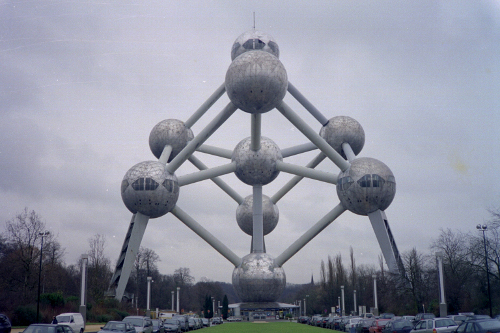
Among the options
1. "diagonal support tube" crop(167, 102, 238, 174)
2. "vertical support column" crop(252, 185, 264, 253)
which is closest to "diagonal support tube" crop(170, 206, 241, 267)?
"vertical support column" crop(252, 185, 264, 253)

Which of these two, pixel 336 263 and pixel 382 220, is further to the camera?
pixel 336 263

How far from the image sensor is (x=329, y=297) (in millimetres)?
65438

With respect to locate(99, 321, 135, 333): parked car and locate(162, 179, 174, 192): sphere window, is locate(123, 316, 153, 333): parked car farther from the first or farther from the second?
locate(162, 179, 174, 192): sphere window

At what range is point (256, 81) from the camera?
66.1 feet

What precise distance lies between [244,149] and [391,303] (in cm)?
2532

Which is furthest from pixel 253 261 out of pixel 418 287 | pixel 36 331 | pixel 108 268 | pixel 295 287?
pixel 295 287

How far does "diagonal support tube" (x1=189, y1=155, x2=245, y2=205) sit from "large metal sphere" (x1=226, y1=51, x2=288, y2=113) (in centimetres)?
718

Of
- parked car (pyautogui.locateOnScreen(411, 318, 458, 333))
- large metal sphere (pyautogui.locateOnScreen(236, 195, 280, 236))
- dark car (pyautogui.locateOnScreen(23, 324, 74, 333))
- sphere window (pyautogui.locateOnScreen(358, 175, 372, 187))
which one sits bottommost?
parked car (pyautogui.locateOnScreen(411, 318, 458, 333))

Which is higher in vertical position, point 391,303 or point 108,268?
point 108,268

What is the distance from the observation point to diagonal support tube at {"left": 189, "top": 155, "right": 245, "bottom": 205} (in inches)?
1085

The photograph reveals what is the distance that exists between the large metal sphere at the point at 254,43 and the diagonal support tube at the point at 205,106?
1.98 metres

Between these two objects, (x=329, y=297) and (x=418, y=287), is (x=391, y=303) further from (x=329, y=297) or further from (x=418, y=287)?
(x=329, y=297)

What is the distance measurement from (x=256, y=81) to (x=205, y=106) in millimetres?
6331

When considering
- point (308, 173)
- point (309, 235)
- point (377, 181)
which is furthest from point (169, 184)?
point (377, 181)
